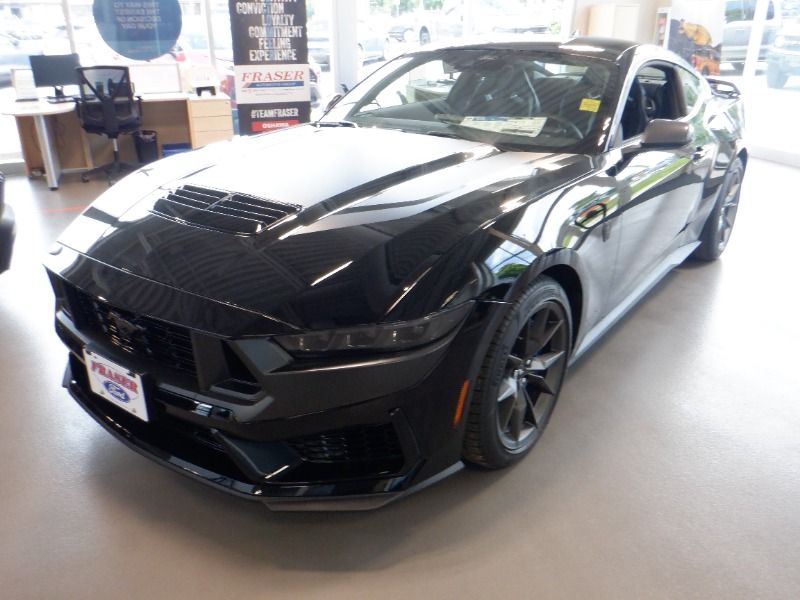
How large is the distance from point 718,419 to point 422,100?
164cm

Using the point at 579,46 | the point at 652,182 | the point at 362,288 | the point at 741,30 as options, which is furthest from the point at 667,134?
the point at 741,30

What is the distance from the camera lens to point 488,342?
1.56 meters

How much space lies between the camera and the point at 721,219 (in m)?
3.49

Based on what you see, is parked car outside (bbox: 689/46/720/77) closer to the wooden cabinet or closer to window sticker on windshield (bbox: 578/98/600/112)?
the wooden cabinet

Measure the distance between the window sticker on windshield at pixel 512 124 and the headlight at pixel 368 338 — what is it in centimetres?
110

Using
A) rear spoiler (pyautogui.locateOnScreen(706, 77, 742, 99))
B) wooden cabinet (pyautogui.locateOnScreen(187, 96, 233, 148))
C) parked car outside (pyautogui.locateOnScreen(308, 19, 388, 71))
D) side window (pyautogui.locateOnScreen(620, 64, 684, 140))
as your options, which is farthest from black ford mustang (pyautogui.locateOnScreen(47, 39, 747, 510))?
parked car outside (pyautogui.locateOnScreen(308, 19, 388, 71))

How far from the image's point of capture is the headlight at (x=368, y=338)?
1354 millimetres

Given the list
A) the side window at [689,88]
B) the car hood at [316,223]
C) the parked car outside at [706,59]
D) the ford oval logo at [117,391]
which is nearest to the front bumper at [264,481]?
the ford oval logo at [117,391]

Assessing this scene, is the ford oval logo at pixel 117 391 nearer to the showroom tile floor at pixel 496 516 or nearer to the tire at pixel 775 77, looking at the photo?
the showroom tile floor at pixel 496 516

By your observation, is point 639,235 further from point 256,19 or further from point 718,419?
point 256,19

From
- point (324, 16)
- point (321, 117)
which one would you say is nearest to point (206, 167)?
point (321, 117)

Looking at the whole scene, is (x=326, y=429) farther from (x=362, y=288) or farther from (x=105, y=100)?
(x=105, y=100)

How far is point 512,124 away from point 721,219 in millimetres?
1802

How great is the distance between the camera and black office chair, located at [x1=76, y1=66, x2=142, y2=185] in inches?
210
